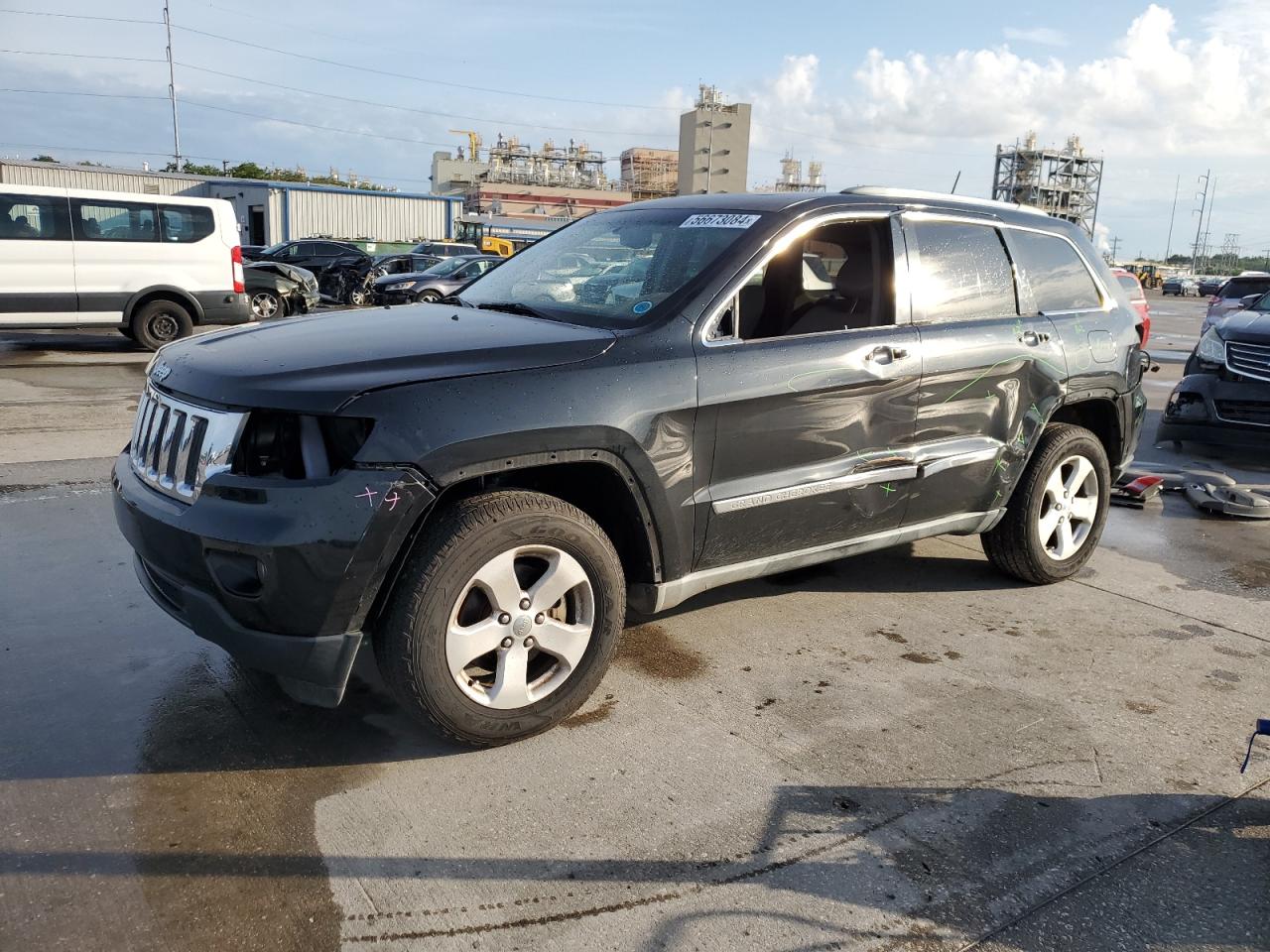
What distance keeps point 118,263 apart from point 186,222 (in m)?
0.98

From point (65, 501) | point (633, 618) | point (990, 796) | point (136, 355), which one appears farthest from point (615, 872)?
point (136, 355)

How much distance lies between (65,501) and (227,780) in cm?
345

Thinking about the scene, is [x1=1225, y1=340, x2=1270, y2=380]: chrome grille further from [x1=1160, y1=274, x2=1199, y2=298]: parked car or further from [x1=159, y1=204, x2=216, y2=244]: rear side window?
[x1=1160, y1=274, x2=1199, y2=298]: parked car

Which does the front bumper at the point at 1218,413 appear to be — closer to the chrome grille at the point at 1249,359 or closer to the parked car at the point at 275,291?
the chrome grille at the point at 1249,359

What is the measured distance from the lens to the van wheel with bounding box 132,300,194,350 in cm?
1284

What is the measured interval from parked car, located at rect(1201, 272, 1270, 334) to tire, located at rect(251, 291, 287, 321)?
14778mm

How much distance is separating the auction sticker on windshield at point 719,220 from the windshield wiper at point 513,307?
705mm

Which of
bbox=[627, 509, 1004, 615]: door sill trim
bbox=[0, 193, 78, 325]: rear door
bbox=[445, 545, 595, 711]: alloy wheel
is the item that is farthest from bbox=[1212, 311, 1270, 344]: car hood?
bbox=[0, 193, 78, 325]: rear door

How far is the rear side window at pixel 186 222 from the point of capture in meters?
12.8

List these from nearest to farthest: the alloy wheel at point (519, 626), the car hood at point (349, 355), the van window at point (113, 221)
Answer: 1. the car hood at point (349, 355)
2. the alloy wheel at point (519, 626)
3. the van window at point (113, 221)

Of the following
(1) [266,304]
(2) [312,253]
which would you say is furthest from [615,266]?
(2) [312,253]

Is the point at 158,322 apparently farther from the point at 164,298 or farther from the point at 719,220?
the point at 719,220

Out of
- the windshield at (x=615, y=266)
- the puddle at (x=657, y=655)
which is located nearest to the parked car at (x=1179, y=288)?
the windshield at (x=615, y=266)

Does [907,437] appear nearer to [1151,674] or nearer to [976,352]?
[976,352]
